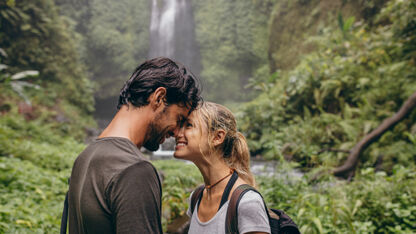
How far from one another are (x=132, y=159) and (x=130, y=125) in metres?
0.23

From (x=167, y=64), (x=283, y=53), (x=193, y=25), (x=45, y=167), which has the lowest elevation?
(x=45, y=167)

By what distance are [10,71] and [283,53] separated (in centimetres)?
1437

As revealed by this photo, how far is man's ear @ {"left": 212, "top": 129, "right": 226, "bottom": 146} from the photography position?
5.50 feet

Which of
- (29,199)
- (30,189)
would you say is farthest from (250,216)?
(30,189)

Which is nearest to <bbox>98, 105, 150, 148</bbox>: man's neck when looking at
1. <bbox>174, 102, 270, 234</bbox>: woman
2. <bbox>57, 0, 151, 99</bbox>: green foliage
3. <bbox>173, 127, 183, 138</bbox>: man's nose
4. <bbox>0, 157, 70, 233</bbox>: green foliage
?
<bbox>173, 127, 183, 138</bbox>: man's nose

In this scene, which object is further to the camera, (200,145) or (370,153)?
(370,153)

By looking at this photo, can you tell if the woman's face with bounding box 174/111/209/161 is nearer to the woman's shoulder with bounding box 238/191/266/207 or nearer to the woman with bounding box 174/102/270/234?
the woman with bounding box 174/102/270/234

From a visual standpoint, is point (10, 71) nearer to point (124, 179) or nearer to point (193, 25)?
point (124, 179)

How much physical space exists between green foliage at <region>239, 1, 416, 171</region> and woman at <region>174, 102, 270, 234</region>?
331 cm

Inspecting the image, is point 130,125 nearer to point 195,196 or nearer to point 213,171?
point 213,171

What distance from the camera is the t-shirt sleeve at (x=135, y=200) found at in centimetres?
88

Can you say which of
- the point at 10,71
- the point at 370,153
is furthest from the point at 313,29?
the point at 10,71

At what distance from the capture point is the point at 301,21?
16.0m

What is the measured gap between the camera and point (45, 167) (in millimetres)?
6527
